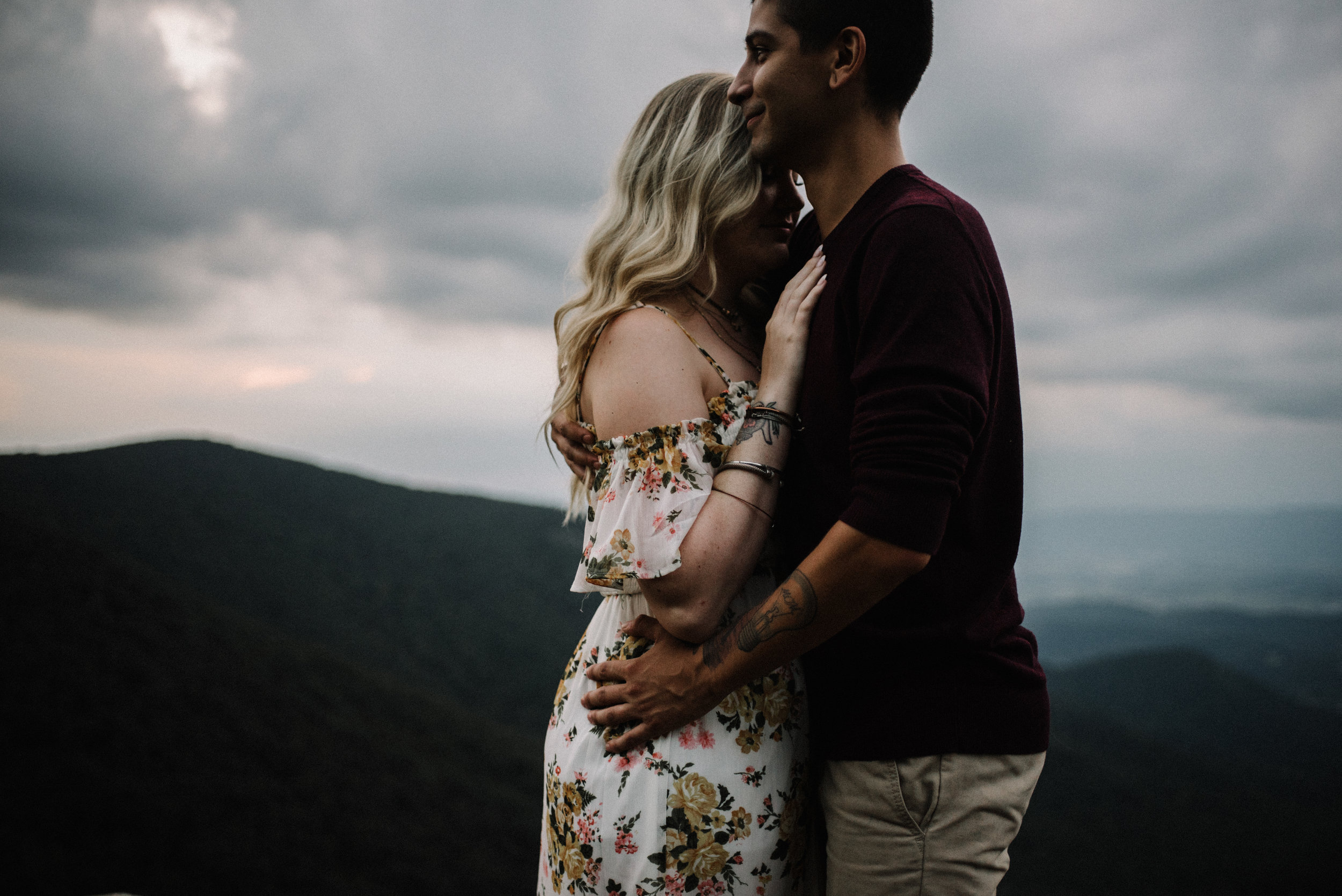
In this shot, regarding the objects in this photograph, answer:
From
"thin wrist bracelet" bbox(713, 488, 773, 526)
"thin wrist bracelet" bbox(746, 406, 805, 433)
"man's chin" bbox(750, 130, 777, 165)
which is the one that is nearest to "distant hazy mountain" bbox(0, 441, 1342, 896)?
"thin wrist bracelet" bbox(713, 488, 773, 526)

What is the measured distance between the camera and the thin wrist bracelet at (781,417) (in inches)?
72.9

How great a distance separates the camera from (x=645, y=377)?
1942mm

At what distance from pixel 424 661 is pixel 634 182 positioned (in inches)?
1472

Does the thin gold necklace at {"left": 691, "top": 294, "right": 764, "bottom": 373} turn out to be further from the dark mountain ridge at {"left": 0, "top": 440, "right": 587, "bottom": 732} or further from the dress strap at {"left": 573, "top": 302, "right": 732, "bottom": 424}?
Answer: the dark mountain ridge at {"left": 0, "top": 440, "right": 587, "bottom": 732}

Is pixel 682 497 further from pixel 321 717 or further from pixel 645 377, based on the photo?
pixel 321 717

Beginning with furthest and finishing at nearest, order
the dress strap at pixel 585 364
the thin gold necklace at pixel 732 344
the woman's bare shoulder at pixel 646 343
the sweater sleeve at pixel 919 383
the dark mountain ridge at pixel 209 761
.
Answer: the dark mountain ridge at pixel 209 761 < the thin gold necklace at pixel 732 344 < the dress strap at pixel 585 364 < the woman's bare shoulder at pixel 646 343 < the sweater sleeve at pixel 919 383

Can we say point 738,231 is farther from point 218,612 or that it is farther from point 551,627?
point 551,627

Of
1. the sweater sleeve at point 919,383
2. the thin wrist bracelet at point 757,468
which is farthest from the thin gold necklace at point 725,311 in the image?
the sweater sleeve at point 919,383

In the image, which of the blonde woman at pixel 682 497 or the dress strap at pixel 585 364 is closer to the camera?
the blonde woman at pixel 682 497

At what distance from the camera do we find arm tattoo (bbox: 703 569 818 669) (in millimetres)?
1627

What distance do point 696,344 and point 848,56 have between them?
2.51 feet

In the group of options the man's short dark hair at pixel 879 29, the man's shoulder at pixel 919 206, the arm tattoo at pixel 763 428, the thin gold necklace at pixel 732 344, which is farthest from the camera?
the thin gold necklace at pixel 732 344

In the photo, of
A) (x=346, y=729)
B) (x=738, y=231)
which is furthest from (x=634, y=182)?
(x=346, y=729)

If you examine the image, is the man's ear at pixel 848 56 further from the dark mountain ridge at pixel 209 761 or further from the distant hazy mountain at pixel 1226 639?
the distant hazy mountain at pixel 1226 639
